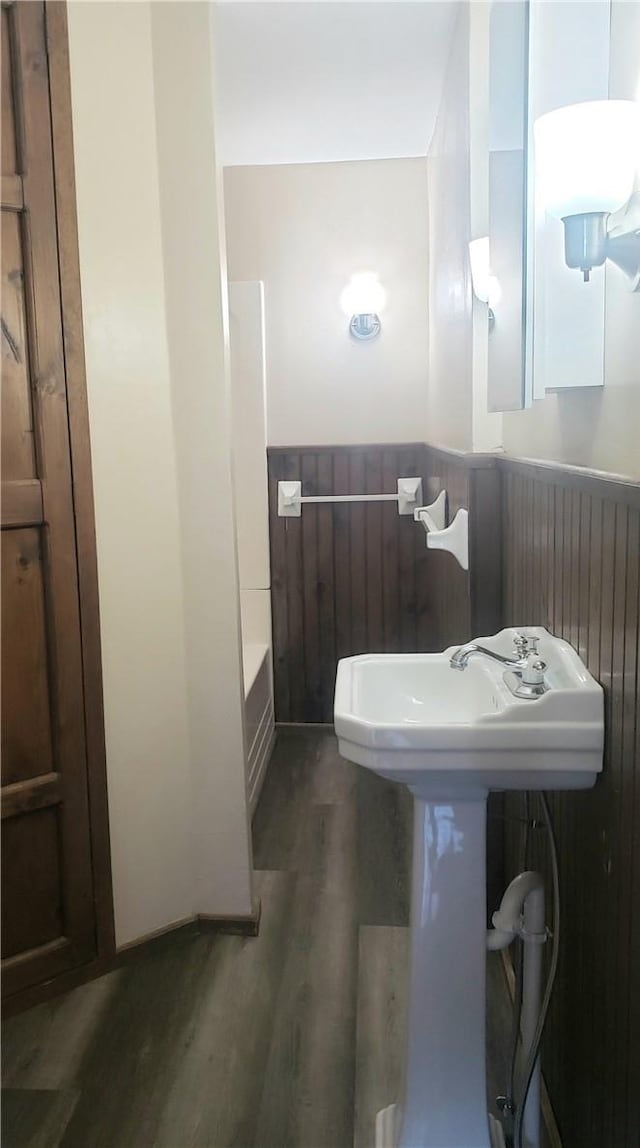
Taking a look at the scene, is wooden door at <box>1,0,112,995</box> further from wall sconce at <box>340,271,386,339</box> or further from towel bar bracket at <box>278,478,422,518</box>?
wall sconce at <box>340,271,386,339</box>

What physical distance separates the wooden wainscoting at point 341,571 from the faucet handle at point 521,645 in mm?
2095

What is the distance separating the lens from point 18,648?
196 cm

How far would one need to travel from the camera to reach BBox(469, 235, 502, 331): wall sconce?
2.03 meters

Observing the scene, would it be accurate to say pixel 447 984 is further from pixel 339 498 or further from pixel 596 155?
pixel 339 498

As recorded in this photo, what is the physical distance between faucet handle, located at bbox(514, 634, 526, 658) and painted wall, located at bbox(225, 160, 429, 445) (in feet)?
7.49

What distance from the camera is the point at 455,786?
1.41m

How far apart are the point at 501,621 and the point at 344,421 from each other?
5.93 feet

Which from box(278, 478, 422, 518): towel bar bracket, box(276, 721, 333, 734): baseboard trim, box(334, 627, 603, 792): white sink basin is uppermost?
box(278, 478, 422, 518): towel bar bracket

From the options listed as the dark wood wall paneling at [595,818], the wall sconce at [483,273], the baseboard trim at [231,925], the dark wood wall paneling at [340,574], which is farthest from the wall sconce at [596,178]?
the dark wood wall paneling at [340,574]

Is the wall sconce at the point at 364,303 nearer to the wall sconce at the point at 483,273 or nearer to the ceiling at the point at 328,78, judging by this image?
the ceiling at the point at 328,78

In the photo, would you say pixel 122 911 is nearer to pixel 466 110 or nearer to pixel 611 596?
pixel 611 596

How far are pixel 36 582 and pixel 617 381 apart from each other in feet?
4.32

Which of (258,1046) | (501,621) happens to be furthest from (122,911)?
(501,621)

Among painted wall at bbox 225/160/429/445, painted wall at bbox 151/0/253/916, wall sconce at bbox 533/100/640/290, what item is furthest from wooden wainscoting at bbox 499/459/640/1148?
painted wall at bbox 225/160/429/445
